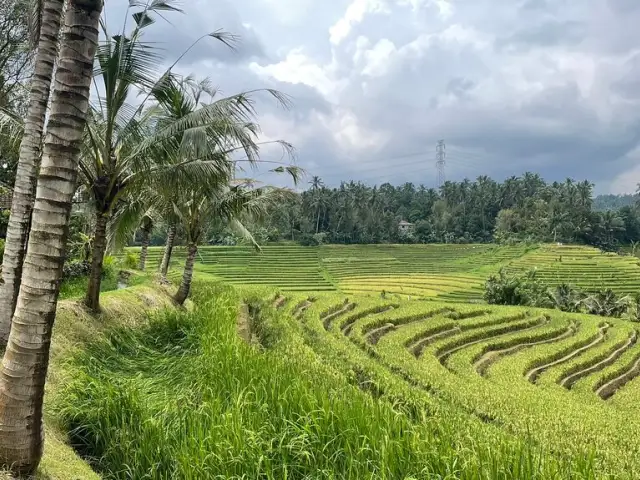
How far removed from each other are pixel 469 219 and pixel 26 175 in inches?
2810

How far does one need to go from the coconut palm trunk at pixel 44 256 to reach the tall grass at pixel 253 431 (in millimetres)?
1109

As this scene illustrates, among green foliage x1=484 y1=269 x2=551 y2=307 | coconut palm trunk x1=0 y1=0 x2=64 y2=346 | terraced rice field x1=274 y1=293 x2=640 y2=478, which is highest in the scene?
coconut palm trunk x1=0 y1=0 x2=64 y2=346

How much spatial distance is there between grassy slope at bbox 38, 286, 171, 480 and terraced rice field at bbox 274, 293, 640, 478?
3.43m

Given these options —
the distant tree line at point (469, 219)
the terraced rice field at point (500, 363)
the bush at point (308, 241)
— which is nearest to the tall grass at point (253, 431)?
the terraced rice field at point (500, 363)

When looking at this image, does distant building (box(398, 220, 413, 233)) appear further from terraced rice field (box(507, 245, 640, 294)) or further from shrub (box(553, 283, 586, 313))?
shrub (box(553, 283, 586, 313))

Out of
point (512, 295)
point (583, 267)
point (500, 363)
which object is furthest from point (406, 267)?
point (500, 363)

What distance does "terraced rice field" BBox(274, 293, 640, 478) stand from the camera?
7510mm

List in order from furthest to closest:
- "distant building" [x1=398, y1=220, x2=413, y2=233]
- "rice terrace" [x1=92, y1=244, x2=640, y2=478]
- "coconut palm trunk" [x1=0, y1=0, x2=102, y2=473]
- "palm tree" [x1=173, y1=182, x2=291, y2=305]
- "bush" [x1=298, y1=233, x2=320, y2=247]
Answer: "distant building" [x1=398, y1=220, x2=413, y2=233]
"bush" [x1=298, y1=233, x2=320, y2=247]
"palm tree" [x1=173, y1=182, x2=291, y2=305]
"rice terrace" [x1=92, y1=244, x2=640, y2=478]
"coconut palm trunk" [x1=0, y1=0, x2=102, y2=473]

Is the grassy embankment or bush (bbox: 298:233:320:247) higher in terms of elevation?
bush (bbox: 298:233:320:247)

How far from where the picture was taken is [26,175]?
502 centimetres

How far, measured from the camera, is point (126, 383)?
5238mm

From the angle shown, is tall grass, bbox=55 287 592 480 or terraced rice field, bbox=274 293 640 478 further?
terraced rice field, bbox=274 293 640 478

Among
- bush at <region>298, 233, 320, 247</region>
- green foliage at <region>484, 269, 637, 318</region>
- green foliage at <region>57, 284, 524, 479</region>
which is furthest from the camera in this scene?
bush at <region>298, 233, 320, 247</region>

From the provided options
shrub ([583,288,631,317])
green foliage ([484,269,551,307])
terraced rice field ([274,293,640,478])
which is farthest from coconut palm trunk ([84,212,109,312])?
shrub ([583,288,631,317])
